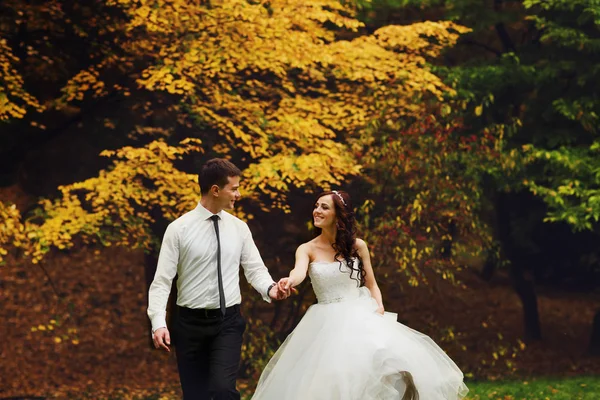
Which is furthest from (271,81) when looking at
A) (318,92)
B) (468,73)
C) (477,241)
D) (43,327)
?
(43,327)

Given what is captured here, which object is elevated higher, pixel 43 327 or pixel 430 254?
pixel 430 254

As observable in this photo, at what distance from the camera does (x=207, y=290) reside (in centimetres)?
468

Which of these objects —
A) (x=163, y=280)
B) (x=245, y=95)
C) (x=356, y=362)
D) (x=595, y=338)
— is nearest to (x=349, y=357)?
(x=356, y=362)

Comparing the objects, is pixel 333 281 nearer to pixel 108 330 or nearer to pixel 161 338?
pixel 161 338

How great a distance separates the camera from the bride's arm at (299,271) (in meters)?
4.84

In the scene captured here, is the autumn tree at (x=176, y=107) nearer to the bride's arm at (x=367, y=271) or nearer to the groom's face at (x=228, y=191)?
the bride's arm at (x=367, y=271)

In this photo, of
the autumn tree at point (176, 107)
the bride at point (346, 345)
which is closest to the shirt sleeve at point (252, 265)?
the bride at point (346, 345)

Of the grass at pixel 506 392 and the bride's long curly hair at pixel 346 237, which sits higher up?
the bride's long curly hair at pixel 346 237

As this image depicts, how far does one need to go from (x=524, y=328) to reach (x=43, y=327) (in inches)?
228

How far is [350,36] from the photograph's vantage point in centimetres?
1109

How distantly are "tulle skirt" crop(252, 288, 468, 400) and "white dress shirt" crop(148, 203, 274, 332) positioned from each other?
50 cm

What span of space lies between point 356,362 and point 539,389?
232 inches

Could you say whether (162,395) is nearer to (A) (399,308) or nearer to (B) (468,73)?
(A) (399,308)

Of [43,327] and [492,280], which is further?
[492,280]
